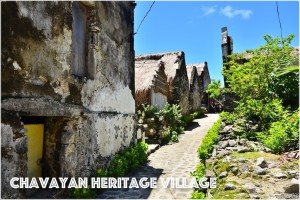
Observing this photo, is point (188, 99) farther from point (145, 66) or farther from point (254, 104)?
point (254, 104)

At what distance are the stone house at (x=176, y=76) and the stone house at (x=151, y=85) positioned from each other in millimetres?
663

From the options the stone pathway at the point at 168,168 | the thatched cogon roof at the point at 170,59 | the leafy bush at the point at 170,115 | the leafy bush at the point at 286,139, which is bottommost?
the stone pathway at the point at 168,168

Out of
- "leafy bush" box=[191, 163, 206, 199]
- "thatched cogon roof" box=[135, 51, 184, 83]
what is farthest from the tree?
"thatched cogon roof" box=[135, 51, 184, 83]

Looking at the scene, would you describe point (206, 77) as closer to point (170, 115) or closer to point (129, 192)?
point (170, 115)

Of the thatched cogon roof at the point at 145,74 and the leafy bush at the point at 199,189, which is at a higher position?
the thatched cogon roof at the point at 145,74

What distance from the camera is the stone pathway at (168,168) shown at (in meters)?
6.60

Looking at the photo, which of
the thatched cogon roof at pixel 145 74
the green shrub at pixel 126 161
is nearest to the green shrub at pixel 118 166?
the green shrub at pixel 126 161

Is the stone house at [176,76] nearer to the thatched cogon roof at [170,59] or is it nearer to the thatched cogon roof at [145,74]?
the thatched cogon roof at [170,59]

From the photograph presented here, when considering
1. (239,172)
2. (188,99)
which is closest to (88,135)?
(239,172)

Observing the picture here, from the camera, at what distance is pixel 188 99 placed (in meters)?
21.9

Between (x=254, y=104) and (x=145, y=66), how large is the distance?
7906 mm

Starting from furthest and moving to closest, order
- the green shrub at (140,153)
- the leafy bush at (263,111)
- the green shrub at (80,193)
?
the green shrub at (140,153), the leafy bush at (263,111), the green shrub at (80,193)

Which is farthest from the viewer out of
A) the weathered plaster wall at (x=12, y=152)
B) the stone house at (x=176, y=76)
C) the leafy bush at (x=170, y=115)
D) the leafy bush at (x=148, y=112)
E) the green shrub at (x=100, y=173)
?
the stone house at (x=176, y=76)

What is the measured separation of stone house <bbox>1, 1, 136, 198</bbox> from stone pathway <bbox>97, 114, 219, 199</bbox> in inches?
41.6
